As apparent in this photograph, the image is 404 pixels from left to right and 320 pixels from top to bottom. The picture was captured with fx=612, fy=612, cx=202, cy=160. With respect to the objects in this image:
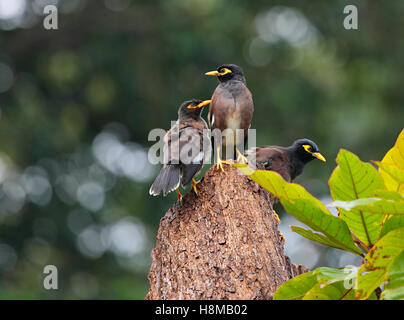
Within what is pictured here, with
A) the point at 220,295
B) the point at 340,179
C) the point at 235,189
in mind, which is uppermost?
the point at 235,189

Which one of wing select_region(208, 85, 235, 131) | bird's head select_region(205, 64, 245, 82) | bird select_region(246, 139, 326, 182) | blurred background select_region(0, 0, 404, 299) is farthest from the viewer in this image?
blurred background select_region(0, 0, 404, 299)

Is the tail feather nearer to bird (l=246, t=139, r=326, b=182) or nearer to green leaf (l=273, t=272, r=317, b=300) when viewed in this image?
bird (l=246, t=139, r=326, b=182)

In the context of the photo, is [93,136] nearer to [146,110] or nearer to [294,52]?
[146,110]

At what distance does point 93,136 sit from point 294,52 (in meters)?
4.71

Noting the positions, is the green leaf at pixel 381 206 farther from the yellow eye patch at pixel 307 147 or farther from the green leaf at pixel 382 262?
the yellow eye patch at pixel 307 147

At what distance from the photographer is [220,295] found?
8.27 feet

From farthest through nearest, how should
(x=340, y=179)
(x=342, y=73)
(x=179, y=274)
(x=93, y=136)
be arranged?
(x=342, y=73)
(x=93, y=136)
(x=179, y=274)
(x=340, y=179)

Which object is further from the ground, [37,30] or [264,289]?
[37,30]

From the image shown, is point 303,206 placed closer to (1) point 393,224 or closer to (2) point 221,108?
(1) point 393,224

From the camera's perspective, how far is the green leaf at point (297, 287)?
2.09 meters

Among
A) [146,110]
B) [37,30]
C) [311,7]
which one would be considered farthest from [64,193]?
[311,7]

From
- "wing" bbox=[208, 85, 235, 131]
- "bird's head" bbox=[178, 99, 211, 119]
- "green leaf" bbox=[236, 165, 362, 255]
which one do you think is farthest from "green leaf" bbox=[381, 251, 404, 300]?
"bird's head" bbox=[178, 99, 211, 119]

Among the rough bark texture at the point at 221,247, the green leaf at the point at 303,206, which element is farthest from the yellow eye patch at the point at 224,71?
the green leaf at the point at 303,206

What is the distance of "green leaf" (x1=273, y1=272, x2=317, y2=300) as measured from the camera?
6.84 feet
